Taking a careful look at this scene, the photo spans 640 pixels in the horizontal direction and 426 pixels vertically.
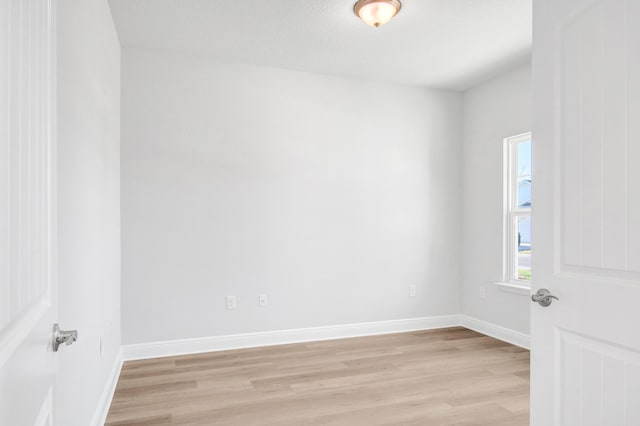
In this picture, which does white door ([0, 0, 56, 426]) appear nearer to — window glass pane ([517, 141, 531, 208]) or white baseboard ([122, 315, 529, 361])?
white baseboard ([122, 315, 529, 361])

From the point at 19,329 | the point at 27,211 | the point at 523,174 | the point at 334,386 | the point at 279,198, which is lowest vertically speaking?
the point at 334,386

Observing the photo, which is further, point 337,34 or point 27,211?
point 337,34

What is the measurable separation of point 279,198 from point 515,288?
8.06 ft

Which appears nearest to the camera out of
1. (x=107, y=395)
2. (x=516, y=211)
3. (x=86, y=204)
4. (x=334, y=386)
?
(x=86, y=204)

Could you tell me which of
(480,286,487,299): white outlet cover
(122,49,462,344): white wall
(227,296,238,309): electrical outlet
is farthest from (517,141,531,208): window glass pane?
(227,296,238,309): electrical outlet

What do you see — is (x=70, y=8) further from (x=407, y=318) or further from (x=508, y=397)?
(x=407, y=318)

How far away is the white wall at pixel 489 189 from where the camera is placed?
395 centimetres

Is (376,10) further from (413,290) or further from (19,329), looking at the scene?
(413,290)

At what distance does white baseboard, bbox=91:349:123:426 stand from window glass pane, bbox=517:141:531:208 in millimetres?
3878

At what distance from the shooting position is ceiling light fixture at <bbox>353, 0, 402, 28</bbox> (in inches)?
106

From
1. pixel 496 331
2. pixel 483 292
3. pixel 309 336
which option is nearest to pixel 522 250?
pixel 483 292

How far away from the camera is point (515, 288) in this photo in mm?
3922

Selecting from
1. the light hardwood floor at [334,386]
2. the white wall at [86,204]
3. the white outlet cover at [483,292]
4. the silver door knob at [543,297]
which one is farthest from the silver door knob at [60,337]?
the white outlet cover at [483,292]

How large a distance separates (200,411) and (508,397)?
81.5 inches
